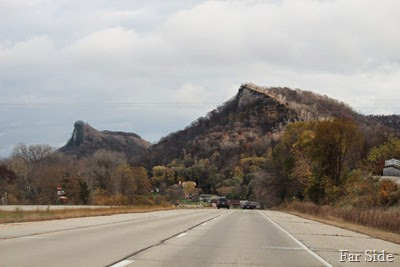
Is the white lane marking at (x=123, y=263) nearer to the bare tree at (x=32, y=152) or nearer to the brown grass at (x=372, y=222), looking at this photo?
the brown grass at (x=372, y=222)

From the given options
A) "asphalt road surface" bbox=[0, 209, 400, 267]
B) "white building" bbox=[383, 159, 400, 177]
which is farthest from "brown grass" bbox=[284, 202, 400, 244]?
"white building" bbox=[383, 159, 400, 177]

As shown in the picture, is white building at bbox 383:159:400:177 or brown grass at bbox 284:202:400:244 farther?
white building at bbox 383:159:400:177

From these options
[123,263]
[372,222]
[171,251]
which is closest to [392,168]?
[372,222]

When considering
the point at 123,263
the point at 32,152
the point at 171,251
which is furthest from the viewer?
the point at 32,152

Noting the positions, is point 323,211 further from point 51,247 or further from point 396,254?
point 51,247

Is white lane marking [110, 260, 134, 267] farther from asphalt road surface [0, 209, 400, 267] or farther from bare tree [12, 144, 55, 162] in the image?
bare tree [12, 144, 55, 162]

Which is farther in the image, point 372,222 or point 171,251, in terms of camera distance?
point 372,222

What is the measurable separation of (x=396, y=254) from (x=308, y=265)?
4320mm

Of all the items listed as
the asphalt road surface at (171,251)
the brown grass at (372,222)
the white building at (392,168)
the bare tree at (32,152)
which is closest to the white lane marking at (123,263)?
the asphalt road surface at (171,251)

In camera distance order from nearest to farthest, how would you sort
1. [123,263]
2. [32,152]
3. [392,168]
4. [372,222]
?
[123,263], [372,222], [392,168], [32,152]

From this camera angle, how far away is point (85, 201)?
88312 mm

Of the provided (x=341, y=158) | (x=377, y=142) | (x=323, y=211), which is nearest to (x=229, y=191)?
(x=377, y=142)

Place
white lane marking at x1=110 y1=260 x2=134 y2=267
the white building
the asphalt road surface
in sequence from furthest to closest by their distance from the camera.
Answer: the white building, the asphalt road surface, white lane marking at x1=110 y1=260 x2=134 y2=267

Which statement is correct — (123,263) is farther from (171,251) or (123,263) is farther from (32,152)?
(32,152)
